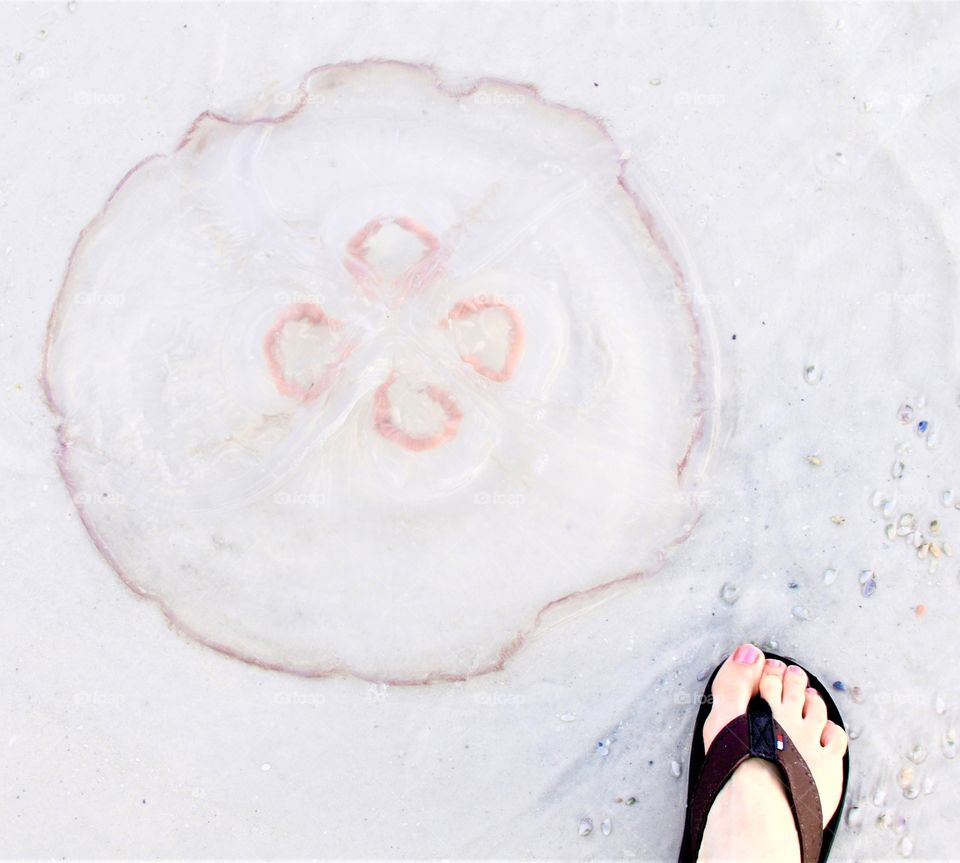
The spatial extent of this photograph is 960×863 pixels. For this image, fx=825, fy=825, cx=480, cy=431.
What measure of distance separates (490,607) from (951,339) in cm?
247

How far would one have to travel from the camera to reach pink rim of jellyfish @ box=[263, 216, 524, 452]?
3.80 meters

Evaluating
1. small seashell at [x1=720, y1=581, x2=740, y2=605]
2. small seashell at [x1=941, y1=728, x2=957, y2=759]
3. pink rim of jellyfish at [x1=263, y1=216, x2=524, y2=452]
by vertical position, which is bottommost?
small seashell at [x1=941, y1=728, x2=957, y2=759]

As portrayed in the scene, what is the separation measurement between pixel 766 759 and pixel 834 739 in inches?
12.7

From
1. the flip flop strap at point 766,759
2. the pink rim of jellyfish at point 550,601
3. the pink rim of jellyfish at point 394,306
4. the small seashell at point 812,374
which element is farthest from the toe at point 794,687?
the pink rim of jellyfish at point 394,306

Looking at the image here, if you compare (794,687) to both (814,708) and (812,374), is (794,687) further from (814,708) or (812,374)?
(812,374)

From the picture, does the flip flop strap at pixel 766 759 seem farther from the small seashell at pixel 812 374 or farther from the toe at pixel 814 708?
the small seashell at pixel 812 374

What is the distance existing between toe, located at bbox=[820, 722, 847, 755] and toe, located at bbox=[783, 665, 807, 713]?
0.17 meters

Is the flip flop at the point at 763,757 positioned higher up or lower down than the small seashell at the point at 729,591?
lower down

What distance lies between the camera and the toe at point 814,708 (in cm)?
382

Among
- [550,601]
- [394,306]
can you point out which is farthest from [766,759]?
[394,306]

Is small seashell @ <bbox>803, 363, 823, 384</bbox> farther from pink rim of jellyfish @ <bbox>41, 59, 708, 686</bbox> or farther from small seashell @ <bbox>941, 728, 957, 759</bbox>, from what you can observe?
small seashell @ <bbox>941, 728, 957, 759</bbox>

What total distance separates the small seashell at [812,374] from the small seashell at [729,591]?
1.01 meters

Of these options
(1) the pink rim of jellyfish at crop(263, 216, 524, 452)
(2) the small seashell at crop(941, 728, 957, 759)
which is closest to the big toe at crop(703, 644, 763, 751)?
(2) the small seashell at crop(941, 728, 957, 759)

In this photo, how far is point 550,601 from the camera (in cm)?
384
